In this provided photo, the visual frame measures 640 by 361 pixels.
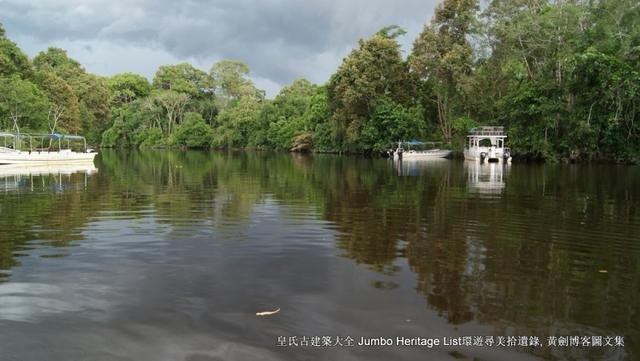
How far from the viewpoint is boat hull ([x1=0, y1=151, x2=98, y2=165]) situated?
36781 mm

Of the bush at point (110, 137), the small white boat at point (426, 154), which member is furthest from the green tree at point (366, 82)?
the bush at point (110, 137)

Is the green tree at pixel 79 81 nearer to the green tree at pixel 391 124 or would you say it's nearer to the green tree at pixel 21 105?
the green tree at pixel 21 105

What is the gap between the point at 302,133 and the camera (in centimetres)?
8106

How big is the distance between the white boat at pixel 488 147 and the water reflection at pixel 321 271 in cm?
→ 3272

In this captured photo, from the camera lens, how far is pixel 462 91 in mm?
56281

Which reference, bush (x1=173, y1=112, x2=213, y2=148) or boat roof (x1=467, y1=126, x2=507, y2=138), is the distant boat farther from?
bush (x1=173, y1=112, x2=213, y2=148)

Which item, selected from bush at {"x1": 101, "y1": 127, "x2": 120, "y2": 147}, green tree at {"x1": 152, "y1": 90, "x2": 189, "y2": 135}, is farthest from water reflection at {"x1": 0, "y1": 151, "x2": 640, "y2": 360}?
bush at {"x1": 101, "y1": 127, "x2": 120, "y2": 147}

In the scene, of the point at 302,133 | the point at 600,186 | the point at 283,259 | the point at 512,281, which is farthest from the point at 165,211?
the point at 302,133

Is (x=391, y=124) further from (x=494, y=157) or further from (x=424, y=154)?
(x=494, y=157)

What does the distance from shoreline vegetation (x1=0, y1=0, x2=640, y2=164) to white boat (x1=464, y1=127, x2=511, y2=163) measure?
1.34m

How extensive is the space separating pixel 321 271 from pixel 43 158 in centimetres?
3739

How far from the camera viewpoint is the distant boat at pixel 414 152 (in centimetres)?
5619

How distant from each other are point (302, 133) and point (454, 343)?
76524 millimetres

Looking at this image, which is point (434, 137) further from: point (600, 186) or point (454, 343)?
point (454, 343)
